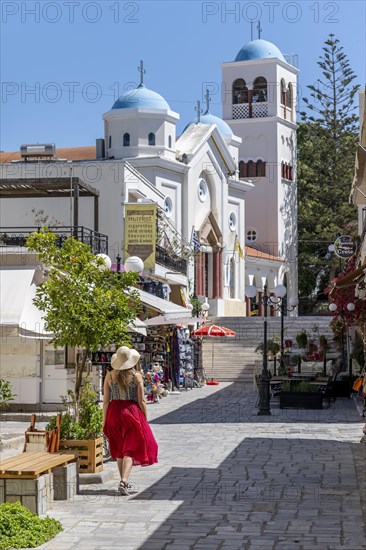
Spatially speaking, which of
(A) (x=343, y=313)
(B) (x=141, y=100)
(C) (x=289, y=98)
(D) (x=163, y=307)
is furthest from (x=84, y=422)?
(C) (x=289, y=98)

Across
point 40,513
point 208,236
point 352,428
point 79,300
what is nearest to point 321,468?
point 79,300

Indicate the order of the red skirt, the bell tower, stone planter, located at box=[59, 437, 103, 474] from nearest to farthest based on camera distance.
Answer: the red skirt < stone planter, located at box=[59, 437, 103, 474] < the bell tower

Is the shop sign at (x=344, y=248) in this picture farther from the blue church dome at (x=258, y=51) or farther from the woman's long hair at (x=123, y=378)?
the blue church dome at (x=258, y=51)

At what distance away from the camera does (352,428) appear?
20.2 metres

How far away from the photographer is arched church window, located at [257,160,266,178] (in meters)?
67.3

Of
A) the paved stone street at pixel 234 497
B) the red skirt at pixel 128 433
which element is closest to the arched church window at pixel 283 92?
the paved stone street at pixel 234 497

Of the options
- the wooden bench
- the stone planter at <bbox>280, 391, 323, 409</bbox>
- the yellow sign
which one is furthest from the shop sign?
the wooden bench

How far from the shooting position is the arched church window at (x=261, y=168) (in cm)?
6731

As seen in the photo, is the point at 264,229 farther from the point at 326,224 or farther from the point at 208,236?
the point at 208,236

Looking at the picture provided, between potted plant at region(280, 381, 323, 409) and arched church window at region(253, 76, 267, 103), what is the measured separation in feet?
149

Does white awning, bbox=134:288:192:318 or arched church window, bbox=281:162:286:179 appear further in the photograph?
arched church window, bbox=281:162:286:179

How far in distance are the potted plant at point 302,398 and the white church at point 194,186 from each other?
19.7 ft

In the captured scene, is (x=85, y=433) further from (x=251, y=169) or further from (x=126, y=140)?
(x=251, y=169)

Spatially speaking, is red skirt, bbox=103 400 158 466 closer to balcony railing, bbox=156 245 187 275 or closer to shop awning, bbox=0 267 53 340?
shop awning, bbox=0 267 53 340
